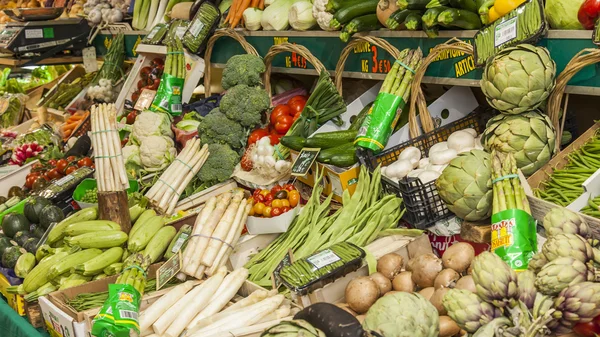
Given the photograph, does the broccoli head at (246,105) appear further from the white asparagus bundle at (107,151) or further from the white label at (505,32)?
the white label at (505,32)

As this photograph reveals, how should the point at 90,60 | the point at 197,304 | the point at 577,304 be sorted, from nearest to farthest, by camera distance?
the point at 577,304, the point at 197,304, the point at 90,60

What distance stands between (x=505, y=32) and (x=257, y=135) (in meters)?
1.97

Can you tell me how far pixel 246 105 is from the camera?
4746 mm

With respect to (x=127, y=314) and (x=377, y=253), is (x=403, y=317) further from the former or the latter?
(x=127, y=314)

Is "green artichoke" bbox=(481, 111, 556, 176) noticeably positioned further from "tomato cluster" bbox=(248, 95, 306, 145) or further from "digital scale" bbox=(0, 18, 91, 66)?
"digital scale" bbox=(0, 18, 91, 66)

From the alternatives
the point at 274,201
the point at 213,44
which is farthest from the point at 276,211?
the point at 213,44

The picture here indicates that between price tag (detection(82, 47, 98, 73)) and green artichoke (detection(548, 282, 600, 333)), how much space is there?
654 cm

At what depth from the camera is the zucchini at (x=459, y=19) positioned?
3416 millimetres

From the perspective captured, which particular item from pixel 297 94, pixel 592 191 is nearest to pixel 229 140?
pixel 297 94

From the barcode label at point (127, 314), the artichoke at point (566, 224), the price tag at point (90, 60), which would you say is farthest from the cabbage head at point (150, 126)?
the artichoke at point (566, 224)

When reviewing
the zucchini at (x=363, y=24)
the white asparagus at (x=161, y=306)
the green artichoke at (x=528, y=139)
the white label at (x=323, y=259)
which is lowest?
the white asparagus at (x=161, y=306)

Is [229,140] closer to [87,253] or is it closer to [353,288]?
[87,253]

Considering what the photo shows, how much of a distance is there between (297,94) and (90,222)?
1.95 meters

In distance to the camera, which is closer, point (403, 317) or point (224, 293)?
point (403, 317)
